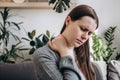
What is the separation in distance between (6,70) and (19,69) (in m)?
0.12

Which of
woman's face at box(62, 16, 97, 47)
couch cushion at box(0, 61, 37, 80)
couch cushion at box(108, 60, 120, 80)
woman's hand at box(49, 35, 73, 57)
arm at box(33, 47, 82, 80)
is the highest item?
woman's face at box(62, 16, 97, 47)

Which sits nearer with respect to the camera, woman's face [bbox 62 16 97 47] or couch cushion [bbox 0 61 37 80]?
woman's face [bbox 62 16 97 47]

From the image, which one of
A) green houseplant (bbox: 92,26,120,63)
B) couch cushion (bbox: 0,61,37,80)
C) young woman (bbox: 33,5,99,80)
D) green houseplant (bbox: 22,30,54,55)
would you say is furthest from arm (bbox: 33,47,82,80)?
green houseplant (bbox: 92,26,120,63)

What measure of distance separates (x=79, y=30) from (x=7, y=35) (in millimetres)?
1887

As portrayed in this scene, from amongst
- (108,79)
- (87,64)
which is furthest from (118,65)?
(87,64)

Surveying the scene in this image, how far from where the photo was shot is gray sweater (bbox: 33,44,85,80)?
88cm

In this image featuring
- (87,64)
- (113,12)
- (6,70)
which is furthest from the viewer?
(113,12)

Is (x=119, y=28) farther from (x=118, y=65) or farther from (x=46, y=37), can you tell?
(x=46, y=37)

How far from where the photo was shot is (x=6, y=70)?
2.15 m

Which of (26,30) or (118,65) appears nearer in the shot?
(118,65)

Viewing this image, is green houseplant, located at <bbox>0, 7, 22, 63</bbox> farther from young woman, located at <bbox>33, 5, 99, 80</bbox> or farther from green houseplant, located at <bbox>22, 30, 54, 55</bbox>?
young woman, located at <bbox>33, 5, 99, 80</bbox>

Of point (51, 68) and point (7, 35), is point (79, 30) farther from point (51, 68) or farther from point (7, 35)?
point (7, 35)

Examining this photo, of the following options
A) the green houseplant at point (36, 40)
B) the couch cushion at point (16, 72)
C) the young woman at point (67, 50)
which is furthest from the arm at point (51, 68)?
the green houseplant at point (36, 40)

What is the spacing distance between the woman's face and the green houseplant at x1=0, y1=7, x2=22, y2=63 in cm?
182
